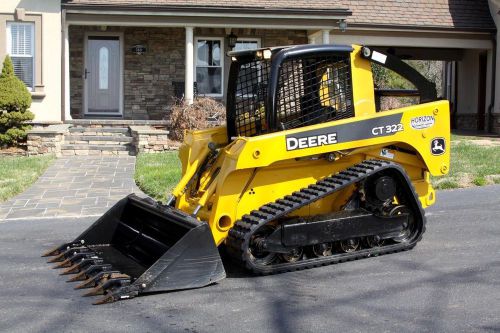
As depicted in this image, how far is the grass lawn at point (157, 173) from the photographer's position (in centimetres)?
1067

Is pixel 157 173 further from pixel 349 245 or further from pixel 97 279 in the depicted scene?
pixel 97 279

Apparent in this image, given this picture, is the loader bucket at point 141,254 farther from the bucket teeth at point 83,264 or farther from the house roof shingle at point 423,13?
the house roof shingle at point 423,13

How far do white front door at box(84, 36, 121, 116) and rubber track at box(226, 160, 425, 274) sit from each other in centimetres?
1381

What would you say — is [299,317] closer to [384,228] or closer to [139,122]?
[384,228]

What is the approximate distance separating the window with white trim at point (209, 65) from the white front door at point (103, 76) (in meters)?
2.27

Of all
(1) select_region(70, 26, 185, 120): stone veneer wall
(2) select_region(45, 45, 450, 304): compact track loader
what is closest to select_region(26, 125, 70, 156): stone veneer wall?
(1) select_region(70, 26, 185, 120): stone veneer wall

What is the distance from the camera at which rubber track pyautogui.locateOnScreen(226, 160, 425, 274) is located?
572cm

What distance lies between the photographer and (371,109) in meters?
6.54

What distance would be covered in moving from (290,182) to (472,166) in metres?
6.93

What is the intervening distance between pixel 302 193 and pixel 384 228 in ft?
3.10

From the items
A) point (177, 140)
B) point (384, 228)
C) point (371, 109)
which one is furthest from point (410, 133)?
point (177, 140)

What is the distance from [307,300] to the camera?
5.25m

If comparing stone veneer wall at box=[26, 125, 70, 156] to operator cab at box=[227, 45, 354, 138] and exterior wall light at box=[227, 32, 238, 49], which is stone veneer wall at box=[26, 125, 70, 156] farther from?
operator cab at box=[227, 45, 354, 138]

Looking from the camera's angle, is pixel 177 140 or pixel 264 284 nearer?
pixel 264 284
